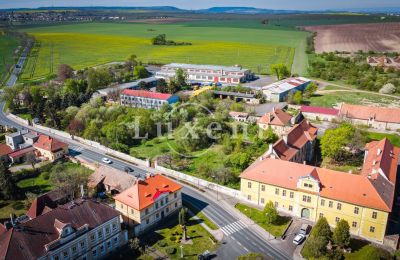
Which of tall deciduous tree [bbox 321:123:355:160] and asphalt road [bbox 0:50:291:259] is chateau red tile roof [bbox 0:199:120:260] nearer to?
asphalt road [bbox 0:50:291:259]

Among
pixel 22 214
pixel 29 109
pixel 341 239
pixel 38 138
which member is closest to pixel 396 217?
pixel 341 239

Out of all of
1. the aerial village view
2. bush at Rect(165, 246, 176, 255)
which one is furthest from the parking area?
bush at Rect(165, 246, 176, 255)

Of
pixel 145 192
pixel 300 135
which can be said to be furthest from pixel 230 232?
pixel 300 135

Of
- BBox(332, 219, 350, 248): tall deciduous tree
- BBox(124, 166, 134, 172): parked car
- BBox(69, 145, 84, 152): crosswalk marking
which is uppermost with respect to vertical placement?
BBox(332, 219, 350, 248): tall deciduous tree

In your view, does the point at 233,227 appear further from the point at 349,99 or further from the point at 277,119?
the point at 349,99

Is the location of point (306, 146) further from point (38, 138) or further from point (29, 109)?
point (29, 109)

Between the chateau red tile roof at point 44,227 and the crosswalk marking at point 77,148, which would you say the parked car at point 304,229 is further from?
the crosswalk marking at point 77,148

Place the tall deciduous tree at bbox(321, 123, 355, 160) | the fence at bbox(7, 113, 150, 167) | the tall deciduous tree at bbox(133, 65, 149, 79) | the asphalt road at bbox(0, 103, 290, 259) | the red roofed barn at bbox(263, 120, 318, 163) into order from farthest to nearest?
the tall deciduous tree at bbox(133, 65, 149, 79) → the fence at bbox(7, 113, 150, 167) → the tall deciduous tree at bbox(321, 123, 355, 160) → the red roofed barn at bbox(263, 120, 318, 163) → the asphalt road at bbox(0, 103, 290, 259)
